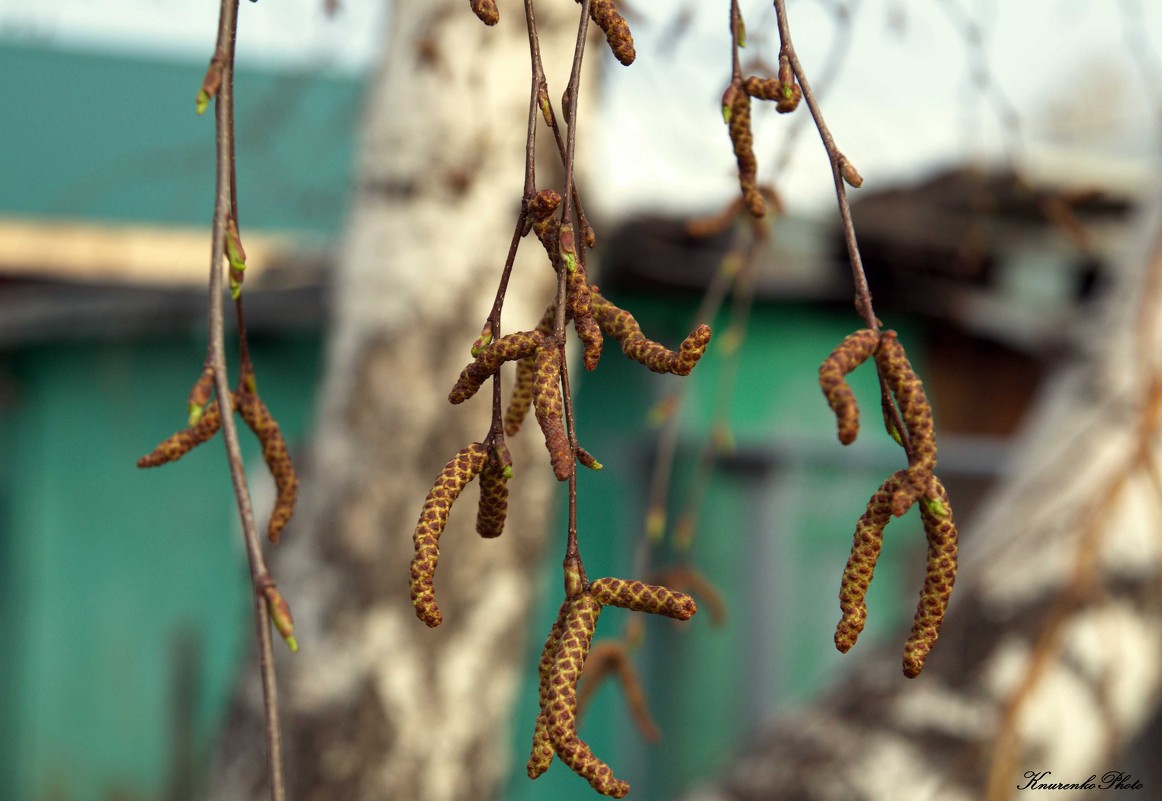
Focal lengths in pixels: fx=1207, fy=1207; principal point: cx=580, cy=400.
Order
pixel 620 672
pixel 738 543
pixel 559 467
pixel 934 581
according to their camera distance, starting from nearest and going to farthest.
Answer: pixel 559 467 < pixel 934 581 < pixel 620 672 < pixel 738 543

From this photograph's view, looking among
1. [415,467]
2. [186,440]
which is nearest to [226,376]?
[186,440]

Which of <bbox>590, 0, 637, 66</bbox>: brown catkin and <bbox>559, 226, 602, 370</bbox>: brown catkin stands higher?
<bbox>590, 0, 637, 66</bbox>: brown catkin

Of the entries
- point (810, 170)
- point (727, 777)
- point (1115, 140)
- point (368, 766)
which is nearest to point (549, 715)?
point (368, 766)

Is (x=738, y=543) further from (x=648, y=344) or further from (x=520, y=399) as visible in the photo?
(x=648, y=344)

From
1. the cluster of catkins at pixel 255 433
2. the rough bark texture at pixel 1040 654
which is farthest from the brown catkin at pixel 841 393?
the rough bark texture at pixel 1040 654

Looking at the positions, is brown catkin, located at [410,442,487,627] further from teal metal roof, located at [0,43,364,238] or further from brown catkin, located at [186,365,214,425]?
teal metal roof, located at [0,43,364,238]

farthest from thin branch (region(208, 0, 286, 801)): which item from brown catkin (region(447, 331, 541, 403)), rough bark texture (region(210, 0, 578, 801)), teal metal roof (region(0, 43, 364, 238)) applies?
teal metal roof (region(0, 43, 364, 238))
